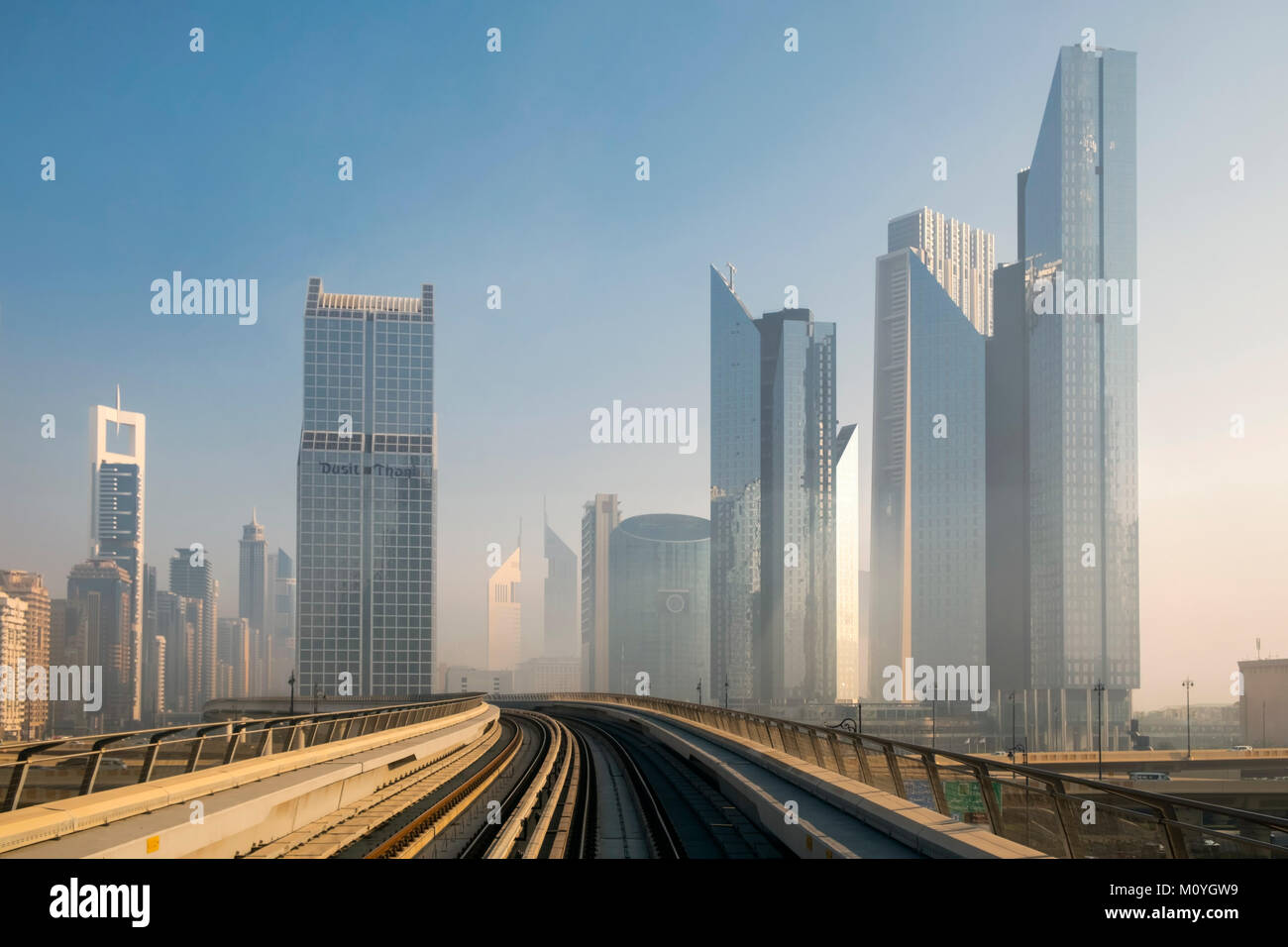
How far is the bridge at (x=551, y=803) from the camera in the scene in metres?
8.66

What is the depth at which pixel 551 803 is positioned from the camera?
20562 mm

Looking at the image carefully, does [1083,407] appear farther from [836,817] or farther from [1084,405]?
[836,817]

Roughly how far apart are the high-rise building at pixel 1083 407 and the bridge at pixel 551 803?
16068 cm

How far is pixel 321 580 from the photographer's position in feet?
631

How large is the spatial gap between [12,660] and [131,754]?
7918 inches

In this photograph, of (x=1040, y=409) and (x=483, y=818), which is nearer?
(x=483, y=818)

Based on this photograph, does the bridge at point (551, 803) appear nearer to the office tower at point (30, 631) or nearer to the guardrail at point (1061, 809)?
the guardrail at point (1061, 809)

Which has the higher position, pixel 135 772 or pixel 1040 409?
pixel 1040 409

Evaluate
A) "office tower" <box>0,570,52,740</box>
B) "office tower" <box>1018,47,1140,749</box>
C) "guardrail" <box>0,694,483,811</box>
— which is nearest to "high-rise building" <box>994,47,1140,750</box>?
"office tower" <box>1018,47,1140,749</box>
